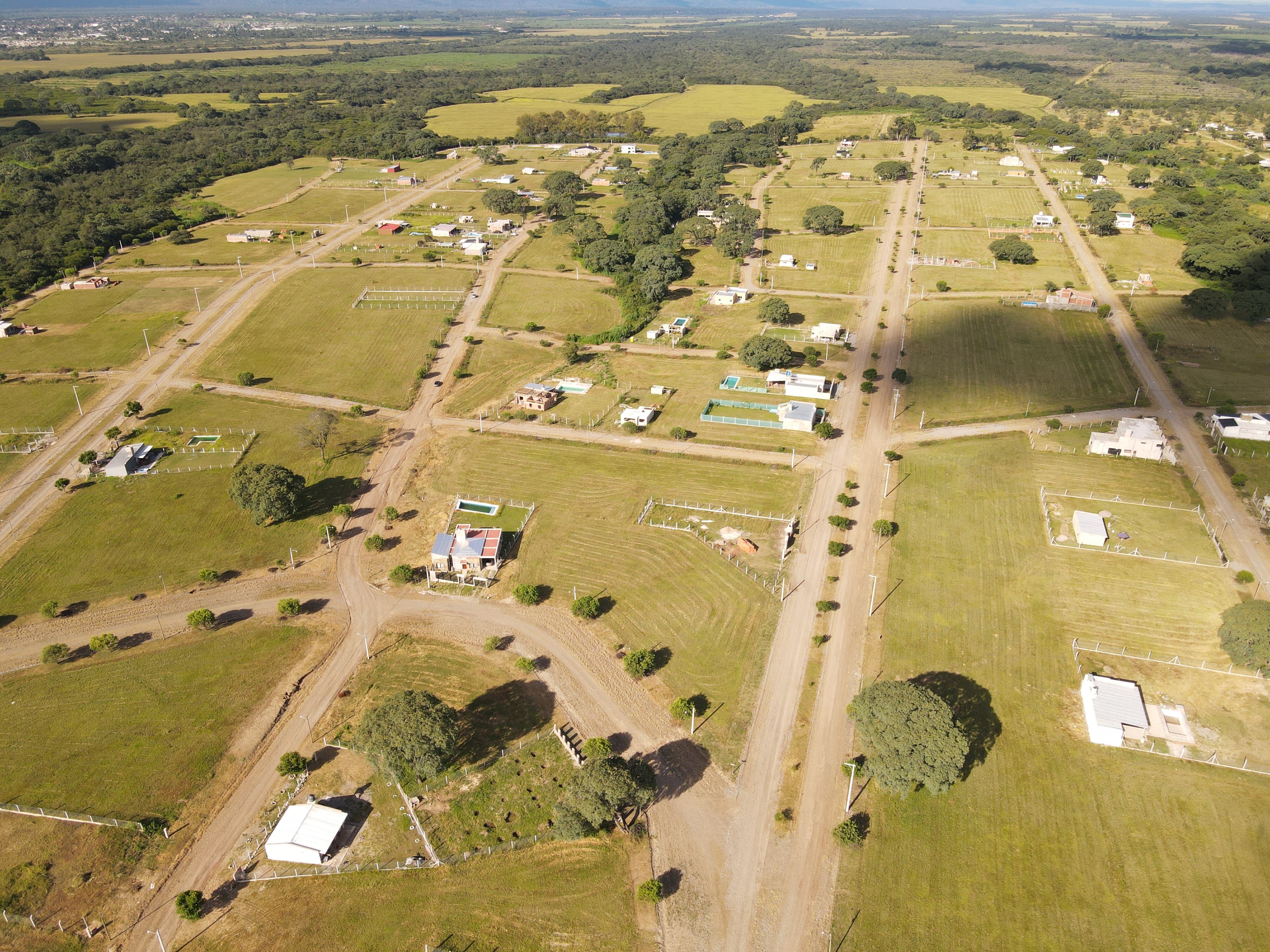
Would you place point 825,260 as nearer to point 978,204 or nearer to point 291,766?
point 978,204

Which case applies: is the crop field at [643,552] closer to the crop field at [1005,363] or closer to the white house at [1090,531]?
the white house at [1090,531]

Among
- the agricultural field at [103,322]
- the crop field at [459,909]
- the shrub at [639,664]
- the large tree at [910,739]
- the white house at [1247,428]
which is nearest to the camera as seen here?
the crop field at [459,909]

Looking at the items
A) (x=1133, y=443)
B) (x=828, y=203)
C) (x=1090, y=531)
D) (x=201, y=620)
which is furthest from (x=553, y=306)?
(x=828, y=203)

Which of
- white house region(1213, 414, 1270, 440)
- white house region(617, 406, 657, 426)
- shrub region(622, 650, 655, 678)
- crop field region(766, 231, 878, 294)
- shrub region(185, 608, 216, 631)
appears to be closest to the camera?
shrub region(622, 650, 655, 678)

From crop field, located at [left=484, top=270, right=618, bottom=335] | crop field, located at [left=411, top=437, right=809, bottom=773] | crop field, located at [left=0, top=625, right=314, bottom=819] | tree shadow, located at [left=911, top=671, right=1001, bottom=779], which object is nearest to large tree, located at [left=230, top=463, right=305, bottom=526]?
crop field, located at [left=411, top=437, right=809, bottom=773]

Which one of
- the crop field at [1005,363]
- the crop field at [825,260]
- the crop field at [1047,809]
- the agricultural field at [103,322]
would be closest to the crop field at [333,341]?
the agricultural field at [103,322]

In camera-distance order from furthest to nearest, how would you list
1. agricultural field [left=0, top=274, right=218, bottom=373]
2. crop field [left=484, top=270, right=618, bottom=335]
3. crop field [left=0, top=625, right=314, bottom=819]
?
crop field [left=484, top=270, right=618, bottom=335], agricultural field [left=0, top=274, right=218, bottom=373], crop field [left=0, top=625, right=314, bottom=819]

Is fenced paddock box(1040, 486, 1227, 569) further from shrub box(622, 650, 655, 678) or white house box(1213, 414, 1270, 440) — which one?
white house box(1213, 414, 1270, 440)
